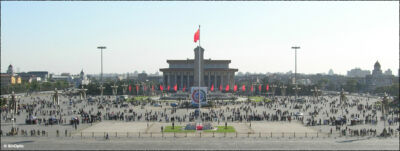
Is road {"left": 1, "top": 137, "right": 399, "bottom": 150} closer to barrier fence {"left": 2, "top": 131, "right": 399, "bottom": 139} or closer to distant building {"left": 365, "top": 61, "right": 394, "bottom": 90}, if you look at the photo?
barrier fence {"left": 2, "top": 131, "right": 399, "bottom": 139}

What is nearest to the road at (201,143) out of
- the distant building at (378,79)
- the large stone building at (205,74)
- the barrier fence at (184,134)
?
the barrier fence at (184,134)

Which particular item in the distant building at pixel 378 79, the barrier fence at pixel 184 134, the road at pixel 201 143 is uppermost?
the distant building at pixel 378 79

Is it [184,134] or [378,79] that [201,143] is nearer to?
[184,134]

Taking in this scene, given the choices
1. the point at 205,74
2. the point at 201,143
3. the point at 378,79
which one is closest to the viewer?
the point at 201,143

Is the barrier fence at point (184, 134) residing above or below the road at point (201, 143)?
above

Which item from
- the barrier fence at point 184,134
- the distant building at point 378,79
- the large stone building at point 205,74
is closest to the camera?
the barrier fence at point 184,134

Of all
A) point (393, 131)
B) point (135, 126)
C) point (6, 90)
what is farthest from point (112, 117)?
point (6, 90)

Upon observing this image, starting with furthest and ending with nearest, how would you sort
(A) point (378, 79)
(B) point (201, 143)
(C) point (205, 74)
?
(A) point (378, 79) < (C) point (205, 74) < (B) point (201, 143)

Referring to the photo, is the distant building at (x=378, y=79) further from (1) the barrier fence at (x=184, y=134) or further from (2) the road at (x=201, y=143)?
(2) the road at (x=201, y=143)

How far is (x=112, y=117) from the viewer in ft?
191

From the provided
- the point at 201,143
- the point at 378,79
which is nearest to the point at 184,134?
the point at 201,143

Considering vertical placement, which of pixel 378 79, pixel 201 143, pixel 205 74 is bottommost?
pixel 201 143

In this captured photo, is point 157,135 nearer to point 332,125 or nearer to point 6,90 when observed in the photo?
point 332,125

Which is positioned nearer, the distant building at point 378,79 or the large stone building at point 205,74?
the large stone building at point 205,74
